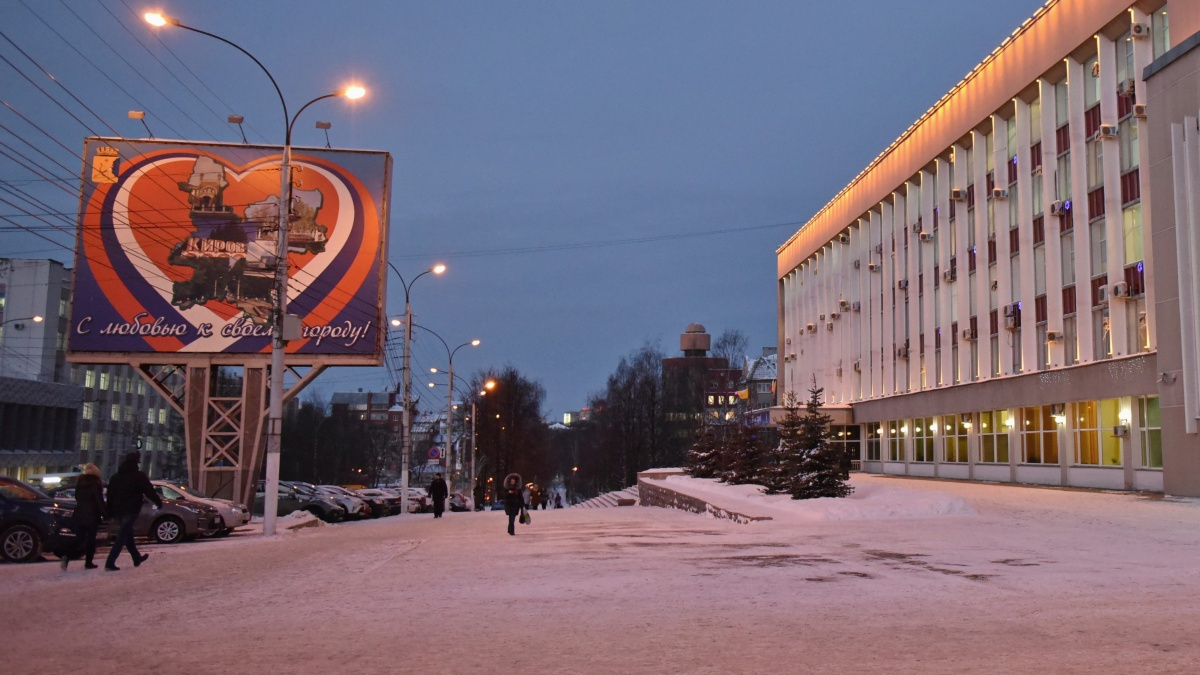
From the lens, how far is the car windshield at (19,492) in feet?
56.6

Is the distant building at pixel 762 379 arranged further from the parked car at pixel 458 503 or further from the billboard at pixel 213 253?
the billboard at pixel 213 253

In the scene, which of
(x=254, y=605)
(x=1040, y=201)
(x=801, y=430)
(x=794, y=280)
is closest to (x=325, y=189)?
(x=801, y=430)

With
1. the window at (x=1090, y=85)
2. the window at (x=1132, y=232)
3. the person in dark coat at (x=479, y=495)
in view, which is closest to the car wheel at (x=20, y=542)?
the window at (x=1132, y=232)

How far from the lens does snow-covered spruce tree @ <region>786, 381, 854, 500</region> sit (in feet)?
84.5

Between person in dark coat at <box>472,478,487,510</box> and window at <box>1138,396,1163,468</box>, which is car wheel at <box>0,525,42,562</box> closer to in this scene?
A: window at <box>1138,396,1163,468</box>

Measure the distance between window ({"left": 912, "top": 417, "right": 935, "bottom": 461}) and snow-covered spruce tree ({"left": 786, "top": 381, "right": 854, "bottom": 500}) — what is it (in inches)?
1178

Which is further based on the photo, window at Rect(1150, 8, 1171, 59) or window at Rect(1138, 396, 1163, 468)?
window at Rect(1150, 8, 1171, 59)

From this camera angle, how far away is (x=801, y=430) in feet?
86.8

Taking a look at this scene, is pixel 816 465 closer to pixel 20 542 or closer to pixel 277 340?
pixel 277 340

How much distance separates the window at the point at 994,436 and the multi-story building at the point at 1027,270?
0.10 meters

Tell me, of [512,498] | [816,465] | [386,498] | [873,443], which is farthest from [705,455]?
[512,498]

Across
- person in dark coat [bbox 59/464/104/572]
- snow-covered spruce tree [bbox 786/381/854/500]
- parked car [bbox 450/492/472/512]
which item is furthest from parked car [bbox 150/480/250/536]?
parked car [bbox 450/492/472/512]

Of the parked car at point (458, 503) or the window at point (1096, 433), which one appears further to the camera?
the parked car at point (458, 503)

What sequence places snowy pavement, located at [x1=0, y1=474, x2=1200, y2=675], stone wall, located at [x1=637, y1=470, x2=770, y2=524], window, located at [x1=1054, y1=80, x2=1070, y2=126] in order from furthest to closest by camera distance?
window, located at [x1=1054, y1=80, x2=1070, y2=126] < stone wall, located at [x1=637, y1=470, x2=770, y2=524] < snowy pavement, located at [x1=0, y1=474, x2=1200, y2=675]
